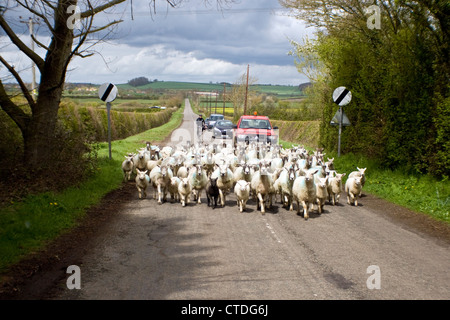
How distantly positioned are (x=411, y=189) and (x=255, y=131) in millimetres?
10406

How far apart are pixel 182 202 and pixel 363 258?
18.5ft

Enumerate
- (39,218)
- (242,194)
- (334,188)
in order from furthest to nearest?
(334,188)
(242,194)
(39,218)

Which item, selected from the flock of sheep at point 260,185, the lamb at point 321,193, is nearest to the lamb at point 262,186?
the flock of sheep at point 260,185

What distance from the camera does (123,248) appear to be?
733 centimetres

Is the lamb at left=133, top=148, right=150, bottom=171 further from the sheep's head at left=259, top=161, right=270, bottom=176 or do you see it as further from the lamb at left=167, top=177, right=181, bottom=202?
the sheep's head at left=259, top=161, right=270, bottom=176

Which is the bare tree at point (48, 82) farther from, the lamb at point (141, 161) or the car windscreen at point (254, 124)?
the car windscreen at point (254, 124)

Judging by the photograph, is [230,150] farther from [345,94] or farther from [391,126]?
[391,126]

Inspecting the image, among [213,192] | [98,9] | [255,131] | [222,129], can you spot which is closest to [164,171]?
[213,192]

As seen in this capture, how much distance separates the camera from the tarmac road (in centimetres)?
544

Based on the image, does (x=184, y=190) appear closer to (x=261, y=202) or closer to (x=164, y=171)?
(x=164, y=171)


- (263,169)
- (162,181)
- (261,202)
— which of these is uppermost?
(263,169)

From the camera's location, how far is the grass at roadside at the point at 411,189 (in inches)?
422

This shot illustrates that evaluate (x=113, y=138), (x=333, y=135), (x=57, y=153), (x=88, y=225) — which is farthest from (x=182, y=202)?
(x=113, y=138)

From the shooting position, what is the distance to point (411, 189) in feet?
40.9
